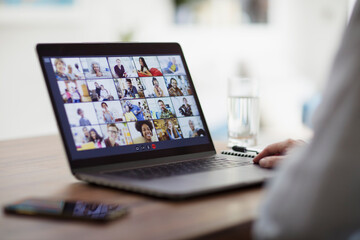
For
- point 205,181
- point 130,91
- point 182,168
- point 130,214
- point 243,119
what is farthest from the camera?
point 243,119

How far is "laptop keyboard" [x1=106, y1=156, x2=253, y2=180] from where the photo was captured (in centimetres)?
A: 83

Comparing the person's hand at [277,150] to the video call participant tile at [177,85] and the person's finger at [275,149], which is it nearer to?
the person's finger at [275,149]

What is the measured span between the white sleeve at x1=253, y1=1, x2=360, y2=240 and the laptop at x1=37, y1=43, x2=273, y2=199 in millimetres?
216

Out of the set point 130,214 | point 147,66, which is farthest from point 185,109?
point 130,214

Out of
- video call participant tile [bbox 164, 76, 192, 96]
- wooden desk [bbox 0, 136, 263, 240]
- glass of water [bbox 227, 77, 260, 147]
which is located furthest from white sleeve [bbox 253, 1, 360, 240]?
glass of water [bbox 227, 77, 260, 147]

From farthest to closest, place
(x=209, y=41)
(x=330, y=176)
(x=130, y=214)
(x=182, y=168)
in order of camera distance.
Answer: (x=209, y=41) < (x=182, y=168) < (x=130, y=214) < (x=330, y=176)

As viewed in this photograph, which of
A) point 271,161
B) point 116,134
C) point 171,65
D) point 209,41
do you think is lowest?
point 271,161

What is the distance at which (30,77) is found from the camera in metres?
4.23

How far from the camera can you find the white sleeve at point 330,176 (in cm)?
50

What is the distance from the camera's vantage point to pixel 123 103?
971 mm

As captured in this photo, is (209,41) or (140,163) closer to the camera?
(140,163)

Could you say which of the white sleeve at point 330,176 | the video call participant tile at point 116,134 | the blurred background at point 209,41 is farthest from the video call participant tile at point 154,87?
the blurred background at point 209,41

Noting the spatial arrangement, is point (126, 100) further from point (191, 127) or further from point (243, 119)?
point (243, 119)

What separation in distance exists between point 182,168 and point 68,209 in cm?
28
